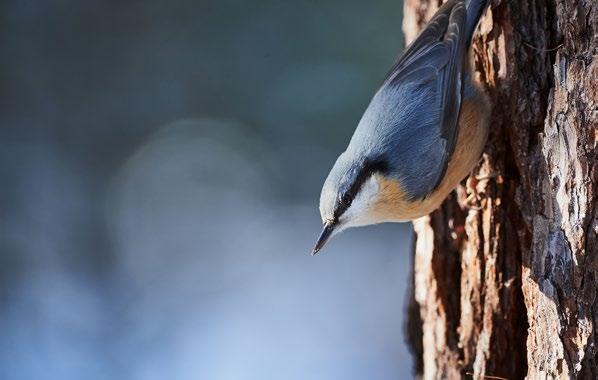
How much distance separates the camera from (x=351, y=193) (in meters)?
2.51

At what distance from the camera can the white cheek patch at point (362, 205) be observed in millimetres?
2525

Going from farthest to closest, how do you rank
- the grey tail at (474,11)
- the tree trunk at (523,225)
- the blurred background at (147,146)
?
the blurred background at (147,146), the grey tail at (474,11), the tree trunk at (523,225)

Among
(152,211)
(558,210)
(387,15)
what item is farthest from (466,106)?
(152,211)

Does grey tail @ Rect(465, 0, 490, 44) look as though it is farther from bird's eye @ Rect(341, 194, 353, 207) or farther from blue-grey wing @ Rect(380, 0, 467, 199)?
bird's eye @ Rect(341, 194, 353, 207)

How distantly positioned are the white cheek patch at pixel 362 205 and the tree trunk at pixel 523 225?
267 mm

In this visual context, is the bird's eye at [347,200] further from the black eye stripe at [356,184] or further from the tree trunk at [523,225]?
the tree trunk at [523,225]

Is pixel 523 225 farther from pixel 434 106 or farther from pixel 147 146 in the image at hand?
pixel 147 146

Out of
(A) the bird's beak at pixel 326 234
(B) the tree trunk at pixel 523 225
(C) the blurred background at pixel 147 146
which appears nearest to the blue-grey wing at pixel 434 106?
(B) the tree trunk at pixel 523 225

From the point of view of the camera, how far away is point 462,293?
8.49 ft

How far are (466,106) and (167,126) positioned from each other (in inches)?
70.4

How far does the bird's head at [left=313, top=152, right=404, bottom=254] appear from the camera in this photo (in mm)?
2496

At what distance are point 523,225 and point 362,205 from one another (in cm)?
49

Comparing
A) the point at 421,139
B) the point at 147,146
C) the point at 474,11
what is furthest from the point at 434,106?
the point at 147,146

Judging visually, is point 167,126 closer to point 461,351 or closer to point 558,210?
point 461,351
